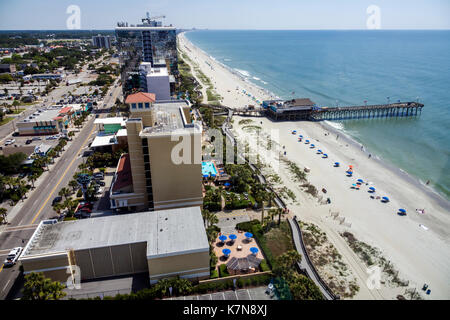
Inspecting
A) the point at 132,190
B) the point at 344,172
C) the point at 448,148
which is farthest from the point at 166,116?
the point at 448,148

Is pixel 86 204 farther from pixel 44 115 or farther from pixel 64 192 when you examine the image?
pixel 44 115

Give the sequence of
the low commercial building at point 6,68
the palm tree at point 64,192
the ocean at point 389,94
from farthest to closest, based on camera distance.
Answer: the low commercial building at point 6,68 < the ocean at point 389,94 < the palm tree at point 64,192

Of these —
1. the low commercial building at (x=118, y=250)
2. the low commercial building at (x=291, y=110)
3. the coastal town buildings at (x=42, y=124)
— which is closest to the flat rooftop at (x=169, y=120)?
the low commercial building at (x=118, y=250)

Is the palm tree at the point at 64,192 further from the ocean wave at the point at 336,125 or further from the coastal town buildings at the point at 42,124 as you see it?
the ocean wave at the point at 336,125

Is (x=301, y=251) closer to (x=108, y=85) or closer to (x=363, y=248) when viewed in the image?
(x=363, y=248)

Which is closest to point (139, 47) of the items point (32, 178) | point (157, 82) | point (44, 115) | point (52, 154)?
point (157, 82)

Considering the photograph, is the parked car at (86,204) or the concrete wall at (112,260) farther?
the parked car at (86,204)
